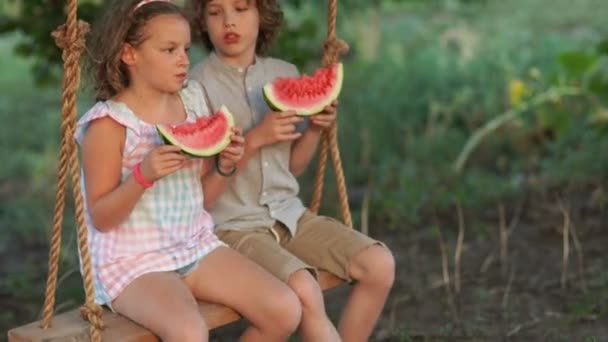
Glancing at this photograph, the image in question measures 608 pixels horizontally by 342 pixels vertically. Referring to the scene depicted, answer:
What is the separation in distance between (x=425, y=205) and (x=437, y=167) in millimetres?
677

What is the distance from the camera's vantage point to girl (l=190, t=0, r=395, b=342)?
12.9 feet

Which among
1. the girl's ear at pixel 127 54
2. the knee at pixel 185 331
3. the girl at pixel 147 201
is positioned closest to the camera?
the knee at pixel 185 331

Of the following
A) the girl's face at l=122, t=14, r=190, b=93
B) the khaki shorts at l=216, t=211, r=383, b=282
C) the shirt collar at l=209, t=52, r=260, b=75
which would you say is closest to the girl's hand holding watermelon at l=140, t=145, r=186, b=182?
the girl's face at l=122, t=14, r=190, b=93

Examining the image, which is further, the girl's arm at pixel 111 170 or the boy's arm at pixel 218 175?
the boy's arm at pixel 218 175

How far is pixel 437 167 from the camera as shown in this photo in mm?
7383

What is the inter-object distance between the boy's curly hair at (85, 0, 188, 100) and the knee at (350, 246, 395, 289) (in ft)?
3.22

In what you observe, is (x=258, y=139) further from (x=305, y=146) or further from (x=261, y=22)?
(x=261, y=22)

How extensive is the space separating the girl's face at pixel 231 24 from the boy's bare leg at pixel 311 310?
809 millimetres

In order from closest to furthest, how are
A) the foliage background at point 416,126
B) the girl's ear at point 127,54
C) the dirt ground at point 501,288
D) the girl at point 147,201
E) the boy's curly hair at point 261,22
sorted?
the girl at point 147,201 < the girl's ear at point 127,54 < the boy's curly hair at point 261,22 < the dirt ground at point 501,288 < the foliage background at point 416,126

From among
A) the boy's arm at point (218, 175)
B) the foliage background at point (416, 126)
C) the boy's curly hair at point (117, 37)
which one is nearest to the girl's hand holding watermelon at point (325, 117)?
the boy's arm at point (218, 175)

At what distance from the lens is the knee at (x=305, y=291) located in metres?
3.74

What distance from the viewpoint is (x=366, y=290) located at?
4.01 meters

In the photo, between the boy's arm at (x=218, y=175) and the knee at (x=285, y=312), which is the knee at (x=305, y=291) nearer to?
the knee at (x=285, y=312)

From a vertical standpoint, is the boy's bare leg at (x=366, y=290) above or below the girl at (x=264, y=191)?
below
